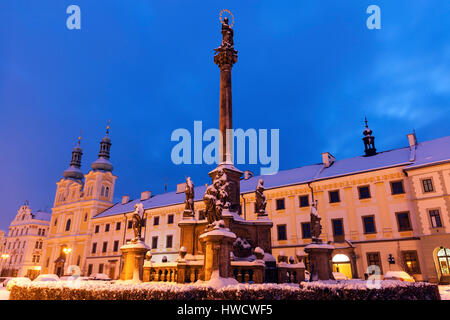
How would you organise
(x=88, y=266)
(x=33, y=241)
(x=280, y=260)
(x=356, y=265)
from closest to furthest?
(x=280, y=260) < (x=356, y=265) < (x=88, y=266) < (x=33, y=241)

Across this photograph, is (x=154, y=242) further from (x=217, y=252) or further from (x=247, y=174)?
(x=217, y=252)

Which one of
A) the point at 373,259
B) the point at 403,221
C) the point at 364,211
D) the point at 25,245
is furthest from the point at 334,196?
the point at 25,245

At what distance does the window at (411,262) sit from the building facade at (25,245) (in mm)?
68834

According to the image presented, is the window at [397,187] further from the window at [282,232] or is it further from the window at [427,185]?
the window at [282,232]

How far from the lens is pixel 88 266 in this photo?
163 feet

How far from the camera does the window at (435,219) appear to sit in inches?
983

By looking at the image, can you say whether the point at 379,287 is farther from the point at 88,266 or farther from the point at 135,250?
the point at 88,266

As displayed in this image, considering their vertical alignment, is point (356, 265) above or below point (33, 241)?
below

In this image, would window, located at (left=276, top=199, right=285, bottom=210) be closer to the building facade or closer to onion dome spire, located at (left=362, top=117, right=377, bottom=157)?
onion dome spire, located at (left=362, top=117, right=377, bottom=157)

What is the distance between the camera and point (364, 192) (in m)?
29.8

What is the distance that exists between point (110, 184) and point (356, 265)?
44.6 meters

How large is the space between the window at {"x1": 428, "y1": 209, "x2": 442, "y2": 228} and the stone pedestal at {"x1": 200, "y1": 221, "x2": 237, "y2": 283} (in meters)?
22.5
